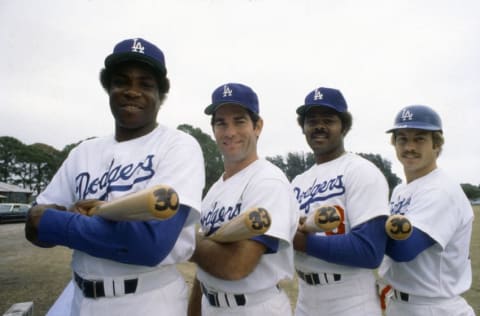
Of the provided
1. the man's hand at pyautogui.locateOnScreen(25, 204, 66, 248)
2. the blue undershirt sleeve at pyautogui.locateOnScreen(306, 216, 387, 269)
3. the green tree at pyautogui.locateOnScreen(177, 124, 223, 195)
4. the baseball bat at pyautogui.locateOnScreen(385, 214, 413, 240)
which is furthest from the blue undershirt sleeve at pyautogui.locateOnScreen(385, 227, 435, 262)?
the green tree at pyautogui.locateOnScreen(177, 124, 223, 195)

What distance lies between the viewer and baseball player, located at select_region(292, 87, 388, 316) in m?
2.31

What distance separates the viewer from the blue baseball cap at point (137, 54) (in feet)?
6.66

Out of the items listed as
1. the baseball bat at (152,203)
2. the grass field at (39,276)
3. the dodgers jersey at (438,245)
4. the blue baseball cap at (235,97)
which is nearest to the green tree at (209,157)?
the grass field at (39,276)

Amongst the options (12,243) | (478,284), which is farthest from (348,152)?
(12,243)

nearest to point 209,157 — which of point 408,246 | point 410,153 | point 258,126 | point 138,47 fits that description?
point 410,153

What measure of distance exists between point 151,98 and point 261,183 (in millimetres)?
875

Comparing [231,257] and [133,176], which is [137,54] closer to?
[133,176]

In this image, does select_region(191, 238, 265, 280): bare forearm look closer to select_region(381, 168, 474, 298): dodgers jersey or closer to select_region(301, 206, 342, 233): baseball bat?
select_region(301, 206, 342, 233): baseball bat

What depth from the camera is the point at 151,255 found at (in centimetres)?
164

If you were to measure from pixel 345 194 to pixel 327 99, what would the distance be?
0.81 m

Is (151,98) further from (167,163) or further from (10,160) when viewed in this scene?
(10,160)

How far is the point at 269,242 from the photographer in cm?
200

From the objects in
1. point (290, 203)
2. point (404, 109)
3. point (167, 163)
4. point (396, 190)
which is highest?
point (404, 109)

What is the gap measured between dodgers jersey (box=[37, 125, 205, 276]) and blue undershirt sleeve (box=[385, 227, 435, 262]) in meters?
1.44
